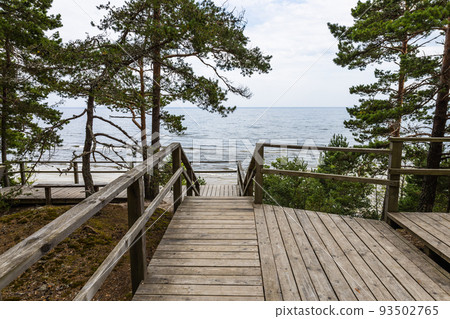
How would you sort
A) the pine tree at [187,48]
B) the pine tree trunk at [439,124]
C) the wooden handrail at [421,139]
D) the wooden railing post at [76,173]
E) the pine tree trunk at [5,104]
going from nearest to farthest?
the wooden handrail at [421,139] → the pine tree at [187,48] → the pine tree trunk at [439,124] → the pine tree trunk at [5,104] → the wooden railing post at [76,173]

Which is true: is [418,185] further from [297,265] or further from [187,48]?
[297,265]

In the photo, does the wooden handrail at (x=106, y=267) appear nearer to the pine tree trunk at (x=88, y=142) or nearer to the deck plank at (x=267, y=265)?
the deck plank at (x=267, y=265)

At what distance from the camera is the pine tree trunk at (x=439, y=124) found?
21.4ft

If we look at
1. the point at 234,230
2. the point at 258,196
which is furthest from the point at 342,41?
the point at 234,230

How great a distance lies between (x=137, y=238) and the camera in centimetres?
232

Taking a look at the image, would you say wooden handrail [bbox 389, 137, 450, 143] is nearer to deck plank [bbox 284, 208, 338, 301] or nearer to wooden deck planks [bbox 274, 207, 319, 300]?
deck plank [bbox 284, 208, 338, 301]

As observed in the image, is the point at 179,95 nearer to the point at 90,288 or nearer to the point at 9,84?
the point at 9,84

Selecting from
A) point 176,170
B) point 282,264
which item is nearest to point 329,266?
point 282,264

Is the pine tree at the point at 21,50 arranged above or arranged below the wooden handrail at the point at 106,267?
above

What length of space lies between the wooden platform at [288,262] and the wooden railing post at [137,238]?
105 millimetres

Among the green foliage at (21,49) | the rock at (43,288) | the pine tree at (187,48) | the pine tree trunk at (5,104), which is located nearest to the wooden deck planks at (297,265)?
the rock at (43,288)

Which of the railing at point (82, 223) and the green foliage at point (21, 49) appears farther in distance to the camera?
the green foliage at point (21, 49)

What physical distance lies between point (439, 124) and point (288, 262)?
6738mm
